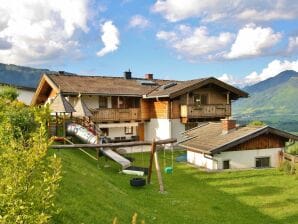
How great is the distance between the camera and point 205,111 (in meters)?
36.9

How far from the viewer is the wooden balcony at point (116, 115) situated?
34900 mm

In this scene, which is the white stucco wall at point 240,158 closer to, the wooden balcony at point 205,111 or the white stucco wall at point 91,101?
the wooden balcony at point 205,111

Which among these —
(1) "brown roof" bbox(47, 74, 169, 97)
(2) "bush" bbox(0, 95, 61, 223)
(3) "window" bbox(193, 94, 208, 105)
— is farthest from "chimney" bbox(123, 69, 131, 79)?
(2) "bush" bbox(0, 95, 61, 223)

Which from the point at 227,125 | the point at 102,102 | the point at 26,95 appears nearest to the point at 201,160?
the point at 227,125

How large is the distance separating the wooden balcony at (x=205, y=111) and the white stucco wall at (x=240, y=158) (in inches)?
327

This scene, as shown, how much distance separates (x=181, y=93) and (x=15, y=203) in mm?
30829

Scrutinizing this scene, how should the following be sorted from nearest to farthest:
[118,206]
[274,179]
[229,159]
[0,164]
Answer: [0,164], [118,206], [274,179], [229,159]

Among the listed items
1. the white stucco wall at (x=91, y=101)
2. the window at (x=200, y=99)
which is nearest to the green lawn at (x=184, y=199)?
the white stucco wall at (x=91, y=101)

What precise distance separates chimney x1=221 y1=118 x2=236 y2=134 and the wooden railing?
7.26 metres

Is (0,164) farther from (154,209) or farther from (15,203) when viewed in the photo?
(154,209)

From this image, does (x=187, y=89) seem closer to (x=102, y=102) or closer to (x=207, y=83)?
(x=207, y=83)

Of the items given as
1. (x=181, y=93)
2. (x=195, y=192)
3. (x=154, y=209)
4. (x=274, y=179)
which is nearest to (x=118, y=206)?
(x=154, y=209)

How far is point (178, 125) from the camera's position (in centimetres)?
3700

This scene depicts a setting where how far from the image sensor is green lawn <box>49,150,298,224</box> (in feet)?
42.9
